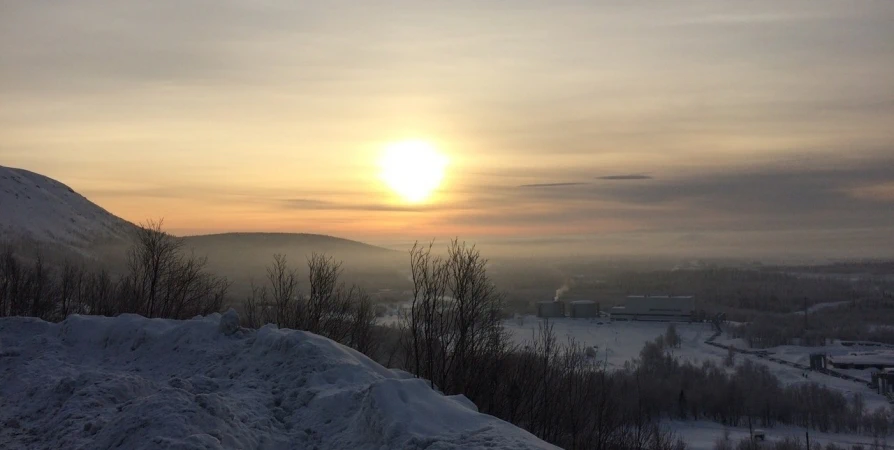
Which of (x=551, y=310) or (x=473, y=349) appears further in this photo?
(x=551, y=310)

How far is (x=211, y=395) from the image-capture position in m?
8.03

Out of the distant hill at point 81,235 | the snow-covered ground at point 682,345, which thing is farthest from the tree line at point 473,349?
the distant hill at point 81,235

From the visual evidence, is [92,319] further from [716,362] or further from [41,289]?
[716,362]

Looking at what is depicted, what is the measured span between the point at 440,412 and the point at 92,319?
8.92 meters

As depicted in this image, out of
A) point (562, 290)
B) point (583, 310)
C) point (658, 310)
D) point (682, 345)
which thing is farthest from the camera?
point (562, 290)

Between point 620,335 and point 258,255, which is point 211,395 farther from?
point 258,255

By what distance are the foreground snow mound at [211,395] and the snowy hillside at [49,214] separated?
9025 centimetres

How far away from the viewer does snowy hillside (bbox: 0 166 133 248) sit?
3696 inches

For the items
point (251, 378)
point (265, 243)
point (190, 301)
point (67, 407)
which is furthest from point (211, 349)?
point (265, 243)

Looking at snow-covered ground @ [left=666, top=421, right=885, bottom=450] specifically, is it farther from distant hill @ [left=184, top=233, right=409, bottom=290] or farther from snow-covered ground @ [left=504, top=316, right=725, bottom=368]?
distant hill @ [left=184, top=233, right=409, bottom=290]

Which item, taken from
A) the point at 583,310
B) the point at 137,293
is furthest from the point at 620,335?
the point at 137,293

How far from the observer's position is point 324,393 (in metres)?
9.01

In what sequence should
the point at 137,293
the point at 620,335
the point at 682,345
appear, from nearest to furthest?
1. the point at 137,293
2. the point at 682,345
3. the point at 620,335

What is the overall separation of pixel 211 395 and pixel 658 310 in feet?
320
